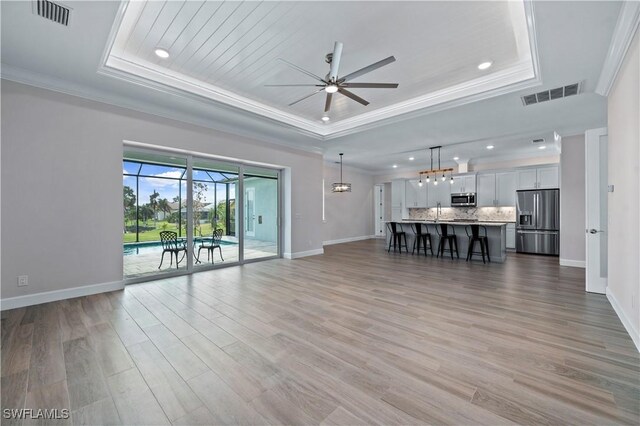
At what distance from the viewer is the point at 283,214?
7059mm

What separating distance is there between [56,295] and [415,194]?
33.3ft

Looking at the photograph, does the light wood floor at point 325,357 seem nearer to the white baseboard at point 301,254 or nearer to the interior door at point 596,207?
the interior door at point 596,207

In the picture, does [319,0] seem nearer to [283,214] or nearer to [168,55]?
[168,55]

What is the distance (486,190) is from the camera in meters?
8.87

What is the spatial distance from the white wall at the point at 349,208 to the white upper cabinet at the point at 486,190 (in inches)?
168

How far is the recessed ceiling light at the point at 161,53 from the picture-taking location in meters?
3.38

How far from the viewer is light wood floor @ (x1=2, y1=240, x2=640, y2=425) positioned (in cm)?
168

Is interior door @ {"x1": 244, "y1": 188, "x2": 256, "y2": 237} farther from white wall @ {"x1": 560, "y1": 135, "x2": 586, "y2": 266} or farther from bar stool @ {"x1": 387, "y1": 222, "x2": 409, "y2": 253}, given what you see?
white wall @ {"x1": 560, "y1": 135, "x2": 586, "y2": 266}

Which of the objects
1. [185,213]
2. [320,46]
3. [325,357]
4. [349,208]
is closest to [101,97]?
[185,213]

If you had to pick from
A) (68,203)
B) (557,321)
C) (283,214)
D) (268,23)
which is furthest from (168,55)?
(557,321)

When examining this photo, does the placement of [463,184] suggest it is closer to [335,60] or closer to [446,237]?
[446,237]

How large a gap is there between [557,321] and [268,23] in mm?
4566

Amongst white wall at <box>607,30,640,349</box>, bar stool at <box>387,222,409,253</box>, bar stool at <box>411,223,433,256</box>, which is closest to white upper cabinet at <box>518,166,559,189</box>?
bar stool at <box>411,223,433,256</box>

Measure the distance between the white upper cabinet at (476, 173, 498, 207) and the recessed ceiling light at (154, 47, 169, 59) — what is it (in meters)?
9.24
